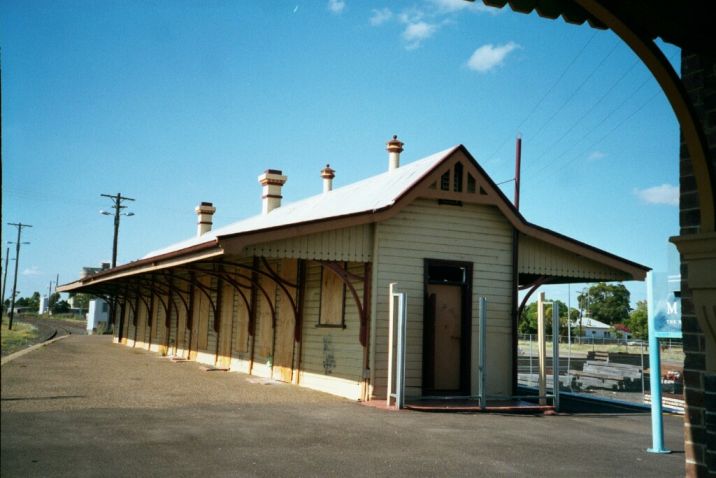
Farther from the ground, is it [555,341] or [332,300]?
[332,300]

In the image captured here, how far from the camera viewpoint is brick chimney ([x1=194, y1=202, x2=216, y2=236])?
3128 cm

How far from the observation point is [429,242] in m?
12.9

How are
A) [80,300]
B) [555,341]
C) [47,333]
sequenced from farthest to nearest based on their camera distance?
1. [80,300]
2. [47,333]
3. [555,341]

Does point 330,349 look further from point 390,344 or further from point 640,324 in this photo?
point 640,324

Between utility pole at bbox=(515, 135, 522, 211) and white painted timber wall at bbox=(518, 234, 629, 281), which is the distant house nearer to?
utility pole at bbox=(515, 135, 522, 211)

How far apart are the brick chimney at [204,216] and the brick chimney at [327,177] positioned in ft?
36.0

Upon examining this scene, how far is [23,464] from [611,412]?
10.3 metres

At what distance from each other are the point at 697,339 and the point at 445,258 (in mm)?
9242

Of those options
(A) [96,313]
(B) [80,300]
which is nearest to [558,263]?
(A) [96,313]

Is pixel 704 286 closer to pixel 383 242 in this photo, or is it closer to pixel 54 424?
pixel 54 424

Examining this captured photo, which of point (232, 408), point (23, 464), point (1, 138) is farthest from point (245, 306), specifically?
point (1, 138)

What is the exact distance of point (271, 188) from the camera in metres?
24.4

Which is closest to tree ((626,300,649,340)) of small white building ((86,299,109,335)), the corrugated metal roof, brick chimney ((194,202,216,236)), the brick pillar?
small white building ((86,299,109,335))

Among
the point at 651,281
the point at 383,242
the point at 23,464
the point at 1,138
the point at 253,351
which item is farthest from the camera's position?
the point at 253,351
